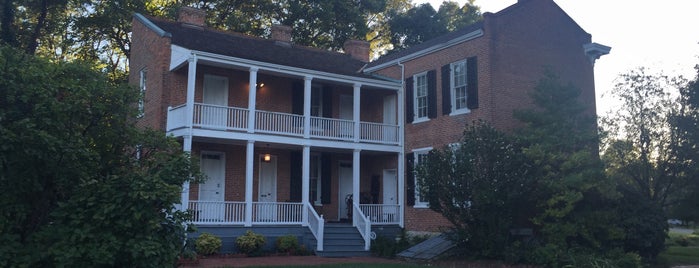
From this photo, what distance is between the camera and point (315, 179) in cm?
2195

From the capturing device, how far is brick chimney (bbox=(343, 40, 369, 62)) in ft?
88.9

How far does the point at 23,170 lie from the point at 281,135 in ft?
38.9

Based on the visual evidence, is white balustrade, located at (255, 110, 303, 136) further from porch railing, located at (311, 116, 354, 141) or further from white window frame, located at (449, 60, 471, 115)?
white window frame, located at (449, 60, 471, 115)

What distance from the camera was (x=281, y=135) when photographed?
62.6 ft

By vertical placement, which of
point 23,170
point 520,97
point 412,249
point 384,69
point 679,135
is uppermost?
point 384,69

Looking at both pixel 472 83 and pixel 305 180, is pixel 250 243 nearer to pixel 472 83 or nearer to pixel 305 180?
pixel 305 180

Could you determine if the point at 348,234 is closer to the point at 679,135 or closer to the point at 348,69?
the point at 348,69

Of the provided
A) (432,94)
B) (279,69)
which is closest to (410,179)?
(432,94)

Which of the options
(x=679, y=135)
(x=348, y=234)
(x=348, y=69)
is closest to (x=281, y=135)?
(x=348, y=234)

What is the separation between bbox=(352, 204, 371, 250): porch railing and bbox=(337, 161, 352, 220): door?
281 cm

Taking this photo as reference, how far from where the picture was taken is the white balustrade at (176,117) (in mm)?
17625

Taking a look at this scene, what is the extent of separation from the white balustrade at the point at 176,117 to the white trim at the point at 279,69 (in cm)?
133

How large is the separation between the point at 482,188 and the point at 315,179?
324 inches

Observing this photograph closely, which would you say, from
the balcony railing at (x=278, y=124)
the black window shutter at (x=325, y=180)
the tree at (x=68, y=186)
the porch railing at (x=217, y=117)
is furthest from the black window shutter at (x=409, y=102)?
the tree at (x=68, y=186)
